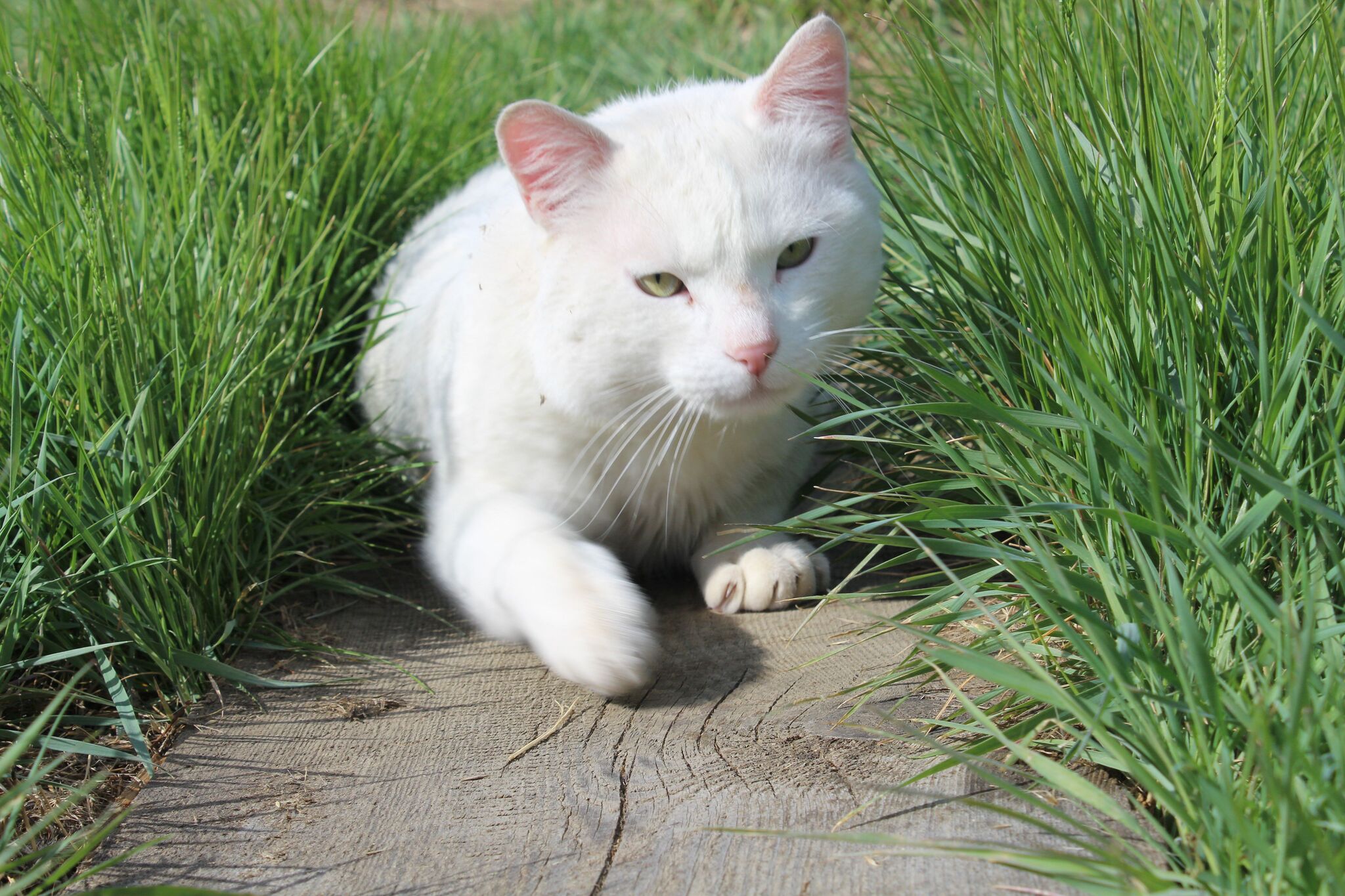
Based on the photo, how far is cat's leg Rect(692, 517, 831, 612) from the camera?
1.89 m

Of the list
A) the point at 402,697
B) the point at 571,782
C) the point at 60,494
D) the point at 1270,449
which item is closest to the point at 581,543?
the point at 402,697

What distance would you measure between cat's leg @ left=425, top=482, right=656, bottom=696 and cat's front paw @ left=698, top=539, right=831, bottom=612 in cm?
23

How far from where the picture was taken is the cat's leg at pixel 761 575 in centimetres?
189

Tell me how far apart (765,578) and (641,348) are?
0.47m

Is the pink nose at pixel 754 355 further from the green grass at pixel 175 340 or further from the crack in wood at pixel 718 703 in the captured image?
the green grass at pixel 175 340

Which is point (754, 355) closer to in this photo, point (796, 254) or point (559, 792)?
point (796, 254)

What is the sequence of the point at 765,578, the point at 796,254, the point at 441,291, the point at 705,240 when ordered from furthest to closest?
the point at 441,291 < the point at 765,578 < the point at 796,254 < the point at 705,240

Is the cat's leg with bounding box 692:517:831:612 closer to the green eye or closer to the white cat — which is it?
the white cat

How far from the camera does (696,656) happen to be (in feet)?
5.76

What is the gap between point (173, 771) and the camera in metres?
1.47

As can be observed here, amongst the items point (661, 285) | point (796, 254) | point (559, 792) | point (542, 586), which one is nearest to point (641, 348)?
point (661, 285)

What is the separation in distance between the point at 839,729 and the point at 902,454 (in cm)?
59

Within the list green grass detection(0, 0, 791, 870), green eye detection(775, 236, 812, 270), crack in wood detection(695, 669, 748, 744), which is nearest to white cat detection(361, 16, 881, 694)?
green eye detection(775, 236, 812, 270)

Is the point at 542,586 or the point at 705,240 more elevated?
the point at 705,240
